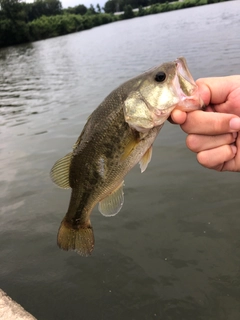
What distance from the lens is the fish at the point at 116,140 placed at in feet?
7.80

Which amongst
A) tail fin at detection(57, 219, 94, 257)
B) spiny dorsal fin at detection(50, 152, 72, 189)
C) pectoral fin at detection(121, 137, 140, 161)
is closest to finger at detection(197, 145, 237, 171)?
pectoral fin at detection(121, 137, 140, 161)

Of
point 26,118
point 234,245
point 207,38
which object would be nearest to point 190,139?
point 234,245

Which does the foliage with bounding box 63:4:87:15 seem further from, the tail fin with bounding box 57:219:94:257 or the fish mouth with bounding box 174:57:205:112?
the fish mouth with bounding box 174:57:205:112

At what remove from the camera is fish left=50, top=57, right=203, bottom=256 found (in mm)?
2379

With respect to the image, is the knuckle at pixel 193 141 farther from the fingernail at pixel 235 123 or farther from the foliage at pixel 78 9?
the foliage at pixel 78 9

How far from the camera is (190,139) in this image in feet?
8.79

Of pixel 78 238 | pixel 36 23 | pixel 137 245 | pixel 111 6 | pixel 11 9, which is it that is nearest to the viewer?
pixel 78 238

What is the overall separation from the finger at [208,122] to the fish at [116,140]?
73 millimetres

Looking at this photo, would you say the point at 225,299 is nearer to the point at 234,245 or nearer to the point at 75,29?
the point at 234,245

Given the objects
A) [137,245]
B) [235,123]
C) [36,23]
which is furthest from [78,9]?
[235,123]

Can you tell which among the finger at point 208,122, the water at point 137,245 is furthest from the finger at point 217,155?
the water at point 137,245

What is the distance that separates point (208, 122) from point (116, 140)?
26.8 inches

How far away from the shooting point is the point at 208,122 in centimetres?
245

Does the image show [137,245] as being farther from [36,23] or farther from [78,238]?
[36,23]
